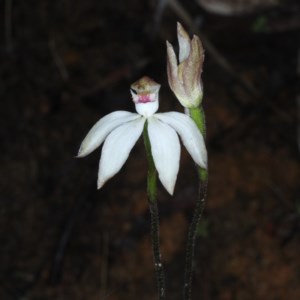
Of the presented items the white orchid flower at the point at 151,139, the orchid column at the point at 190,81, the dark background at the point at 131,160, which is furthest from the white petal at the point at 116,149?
the dark background at the point at 131,160

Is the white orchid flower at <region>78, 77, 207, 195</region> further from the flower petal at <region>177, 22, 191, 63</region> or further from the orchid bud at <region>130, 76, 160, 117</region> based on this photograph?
the flower petal at <region>177, 22, 191, 63</region>

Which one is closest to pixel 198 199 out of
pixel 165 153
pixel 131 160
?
pixel 165 153

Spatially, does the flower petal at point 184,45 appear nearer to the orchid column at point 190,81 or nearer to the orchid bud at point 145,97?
the orchid column at point 190,81

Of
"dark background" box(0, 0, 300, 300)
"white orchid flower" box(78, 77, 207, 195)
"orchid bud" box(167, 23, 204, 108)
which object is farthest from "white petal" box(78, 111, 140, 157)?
"dark background" box(0, 0, 300, 300)

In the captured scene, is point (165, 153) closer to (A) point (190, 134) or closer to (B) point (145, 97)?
(A) point (190, 134)

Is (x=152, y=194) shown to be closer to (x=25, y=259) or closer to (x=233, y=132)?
(x=25, y=259)
